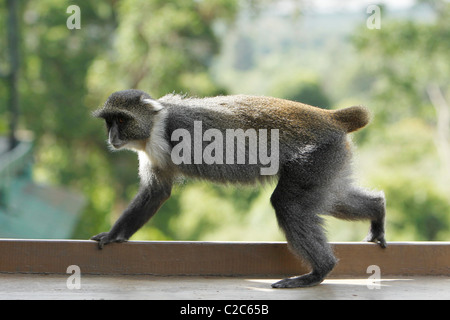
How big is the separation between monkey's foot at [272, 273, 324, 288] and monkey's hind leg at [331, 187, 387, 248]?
A: 66 cm

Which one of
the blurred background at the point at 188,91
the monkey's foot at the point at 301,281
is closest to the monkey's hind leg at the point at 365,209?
the monkey's foot at the point at 301,281

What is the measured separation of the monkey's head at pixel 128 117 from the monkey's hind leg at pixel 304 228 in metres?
1.09

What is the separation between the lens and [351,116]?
5.04 metres

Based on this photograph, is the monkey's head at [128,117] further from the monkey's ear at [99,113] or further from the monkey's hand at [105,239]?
the monkey's hand at [105,239]

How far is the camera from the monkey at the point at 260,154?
15.4ft

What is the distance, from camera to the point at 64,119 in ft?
82.0

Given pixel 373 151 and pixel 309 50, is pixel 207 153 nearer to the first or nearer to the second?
pixel 373 151

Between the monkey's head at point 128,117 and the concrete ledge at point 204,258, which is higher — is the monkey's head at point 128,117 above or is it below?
above

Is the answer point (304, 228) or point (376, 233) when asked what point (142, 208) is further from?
point (376, 233)

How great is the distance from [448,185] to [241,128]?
20.5 m

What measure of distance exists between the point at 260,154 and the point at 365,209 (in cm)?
95

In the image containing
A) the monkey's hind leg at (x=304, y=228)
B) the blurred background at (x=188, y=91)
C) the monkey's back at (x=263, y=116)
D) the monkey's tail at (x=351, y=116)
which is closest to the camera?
the monkey's hind leg at (x=304, y=228)

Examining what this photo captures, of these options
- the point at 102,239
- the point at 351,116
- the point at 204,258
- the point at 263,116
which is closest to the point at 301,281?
the point at 204,258

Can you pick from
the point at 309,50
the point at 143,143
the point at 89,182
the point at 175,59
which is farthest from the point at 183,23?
the point at 309,50
